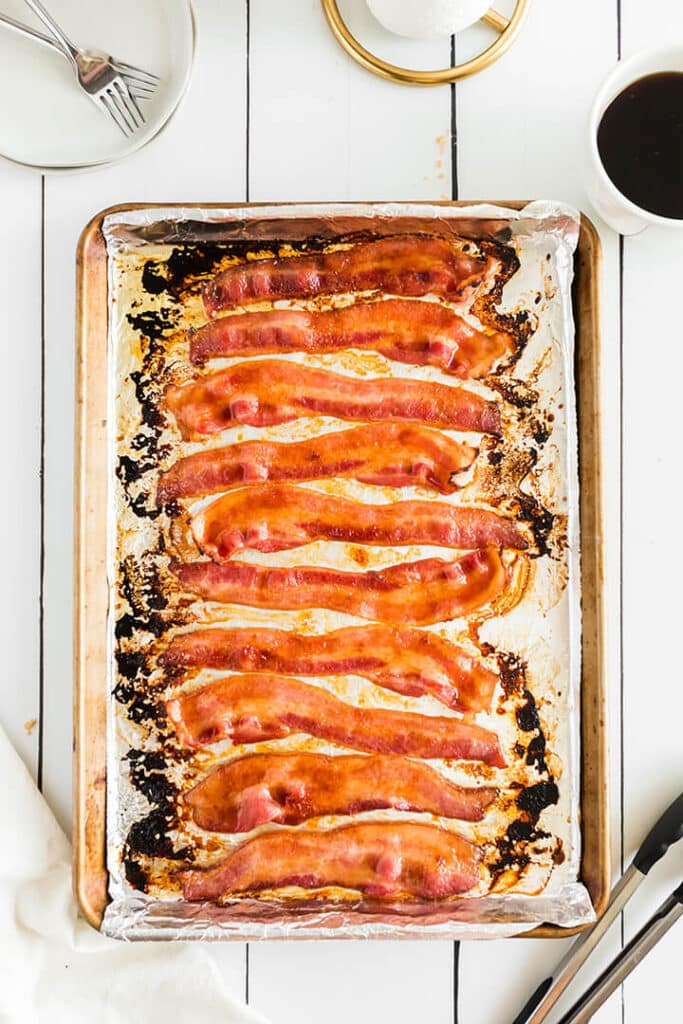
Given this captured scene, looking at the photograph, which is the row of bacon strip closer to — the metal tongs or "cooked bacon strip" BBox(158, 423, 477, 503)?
"cooked bacon strip" BBox(158, 423, 477, 503)

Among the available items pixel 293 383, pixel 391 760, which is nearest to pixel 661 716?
pixel 391 760

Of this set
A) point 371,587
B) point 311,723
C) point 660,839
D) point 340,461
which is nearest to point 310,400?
point 340,461

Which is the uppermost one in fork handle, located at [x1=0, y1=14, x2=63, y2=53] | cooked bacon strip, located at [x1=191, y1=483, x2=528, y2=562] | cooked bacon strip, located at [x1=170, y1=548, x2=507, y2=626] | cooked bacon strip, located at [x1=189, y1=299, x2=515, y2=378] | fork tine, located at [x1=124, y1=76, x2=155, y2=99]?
fork handle, located at [x1=0, y1=14, x2=63, y2=53]

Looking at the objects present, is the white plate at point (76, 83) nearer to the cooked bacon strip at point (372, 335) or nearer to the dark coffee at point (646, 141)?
the cooked bacon strip at point (372, 335)

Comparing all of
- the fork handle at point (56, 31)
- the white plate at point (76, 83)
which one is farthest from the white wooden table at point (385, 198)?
the fork handle at point (56, 31)

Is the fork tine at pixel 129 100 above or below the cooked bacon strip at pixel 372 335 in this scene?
above

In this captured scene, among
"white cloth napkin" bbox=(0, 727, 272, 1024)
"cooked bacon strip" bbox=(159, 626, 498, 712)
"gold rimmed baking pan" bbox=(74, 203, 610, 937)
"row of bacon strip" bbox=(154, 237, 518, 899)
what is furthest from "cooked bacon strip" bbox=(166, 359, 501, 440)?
"white cloth napkin" bbox=(0, 727, 272, 1024)

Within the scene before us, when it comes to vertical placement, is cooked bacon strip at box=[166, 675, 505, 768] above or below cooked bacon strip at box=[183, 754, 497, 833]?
above
